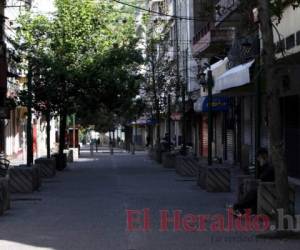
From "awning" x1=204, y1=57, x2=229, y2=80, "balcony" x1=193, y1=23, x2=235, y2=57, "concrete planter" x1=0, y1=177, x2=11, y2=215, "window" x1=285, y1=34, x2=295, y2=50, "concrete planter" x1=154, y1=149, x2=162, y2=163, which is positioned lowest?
"concrete planter" x1=0, y1=177, x2=11, y2=215

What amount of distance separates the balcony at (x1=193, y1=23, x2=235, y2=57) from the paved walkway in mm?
10986

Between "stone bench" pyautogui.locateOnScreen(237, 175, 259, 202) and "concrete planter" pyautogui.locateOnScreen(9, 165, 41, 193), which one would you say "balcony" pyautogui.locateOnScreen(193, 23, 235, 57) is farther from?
"stone bench" pyautogui.locateOnScreen(237, 175, 259, 202)

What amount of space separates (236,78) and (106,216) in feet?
31.3

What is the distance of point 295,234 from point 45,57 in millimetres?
24051

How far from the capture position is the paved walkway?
1152cm

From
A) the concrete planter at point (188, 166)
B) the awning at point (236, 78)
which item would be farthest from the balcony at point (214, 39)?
the awning at point (236, 78)

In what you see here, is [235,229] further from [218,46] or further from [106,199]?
[218,46]

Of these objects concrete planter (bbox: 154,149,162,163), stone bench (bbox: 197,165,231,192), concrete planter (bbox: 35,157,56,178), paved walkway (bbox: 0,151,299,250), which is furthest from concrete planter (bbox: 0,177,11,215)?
concrete planter (bbox: 154,149,162,163)

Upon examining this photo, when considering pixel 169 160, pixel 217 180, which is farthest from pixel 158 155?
pixel 217 180

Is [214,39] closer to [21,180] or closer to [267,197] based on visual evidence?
[21,180]

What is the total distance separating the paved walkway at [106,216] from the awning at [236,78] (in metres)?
3.46

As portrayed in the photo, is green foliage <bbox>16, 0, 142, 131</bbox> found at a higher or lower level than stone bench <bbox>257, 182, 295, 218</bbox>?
higher

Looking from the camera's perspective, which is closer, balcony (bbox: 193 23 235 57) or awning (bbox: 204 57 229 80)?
awning (bbox: 204 57 229 80)

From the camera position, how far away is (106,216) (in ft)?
51.2
